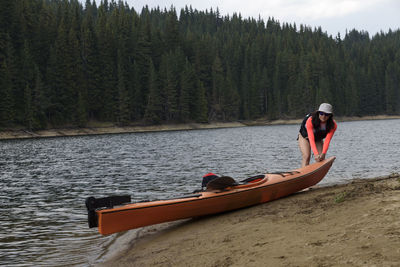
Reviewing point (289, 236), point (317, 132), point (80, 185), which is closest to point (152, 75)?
point (80, 185)

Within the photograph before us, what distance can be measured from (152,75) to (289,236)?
72592 millimetres

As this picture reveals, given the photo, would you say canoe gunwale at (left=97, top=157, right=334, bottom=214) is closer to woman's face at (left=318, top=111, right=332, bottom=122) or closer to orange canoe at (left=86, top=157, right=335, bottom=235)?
orange canoe at (left=86, top=157, right=335, bottom=235)

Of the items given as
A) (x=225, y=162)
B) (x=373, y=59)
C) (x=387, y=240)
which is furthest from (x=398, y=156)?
(x=373, y=59)

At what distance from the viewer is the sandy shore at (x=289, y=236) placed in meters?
4.15

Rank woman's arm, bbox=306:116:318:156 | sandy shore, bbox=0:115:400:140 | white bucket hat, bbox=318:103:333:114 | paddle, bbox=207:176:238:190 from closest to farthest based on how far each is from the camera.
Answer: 1. paddle, bbox=207:176:238:190
2. white bucket hat, bbox=318:103:333:114
3. woman's arm, bbox=306:116:318:156
4. sandy shore, bbox=0:115:400:140

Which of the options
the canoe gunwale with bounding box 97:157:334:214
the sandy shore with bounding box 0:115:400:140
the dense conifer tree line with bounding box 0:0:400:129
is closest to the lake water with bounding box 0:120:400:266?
the canoe gunwale with bounding box 97:157:334:214

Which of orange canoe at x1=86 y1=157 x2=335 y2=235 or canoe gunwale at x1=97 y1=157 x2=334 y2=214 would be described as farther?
canoe gunwale at x1=97 y1=157 x2=334 y2=214

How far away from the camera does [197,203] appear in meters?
7.57

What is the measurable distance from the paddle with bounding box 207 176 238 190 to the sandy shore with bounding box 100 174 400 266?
2.12 ft

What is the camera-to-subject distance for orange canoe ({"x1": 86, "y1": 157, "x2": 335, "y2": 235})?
6.75 metres

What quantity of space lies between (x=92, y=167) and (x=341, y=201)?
17089 millimetres

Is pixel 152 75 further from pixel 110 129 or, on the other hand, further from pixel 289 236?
pixel 289 236

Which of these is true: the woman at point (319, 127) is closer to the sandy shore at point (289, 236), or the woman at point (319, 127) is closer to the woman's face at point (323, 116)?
the woman's face at point (323, 116)

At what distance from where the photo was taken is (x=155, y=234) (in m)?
7.81
